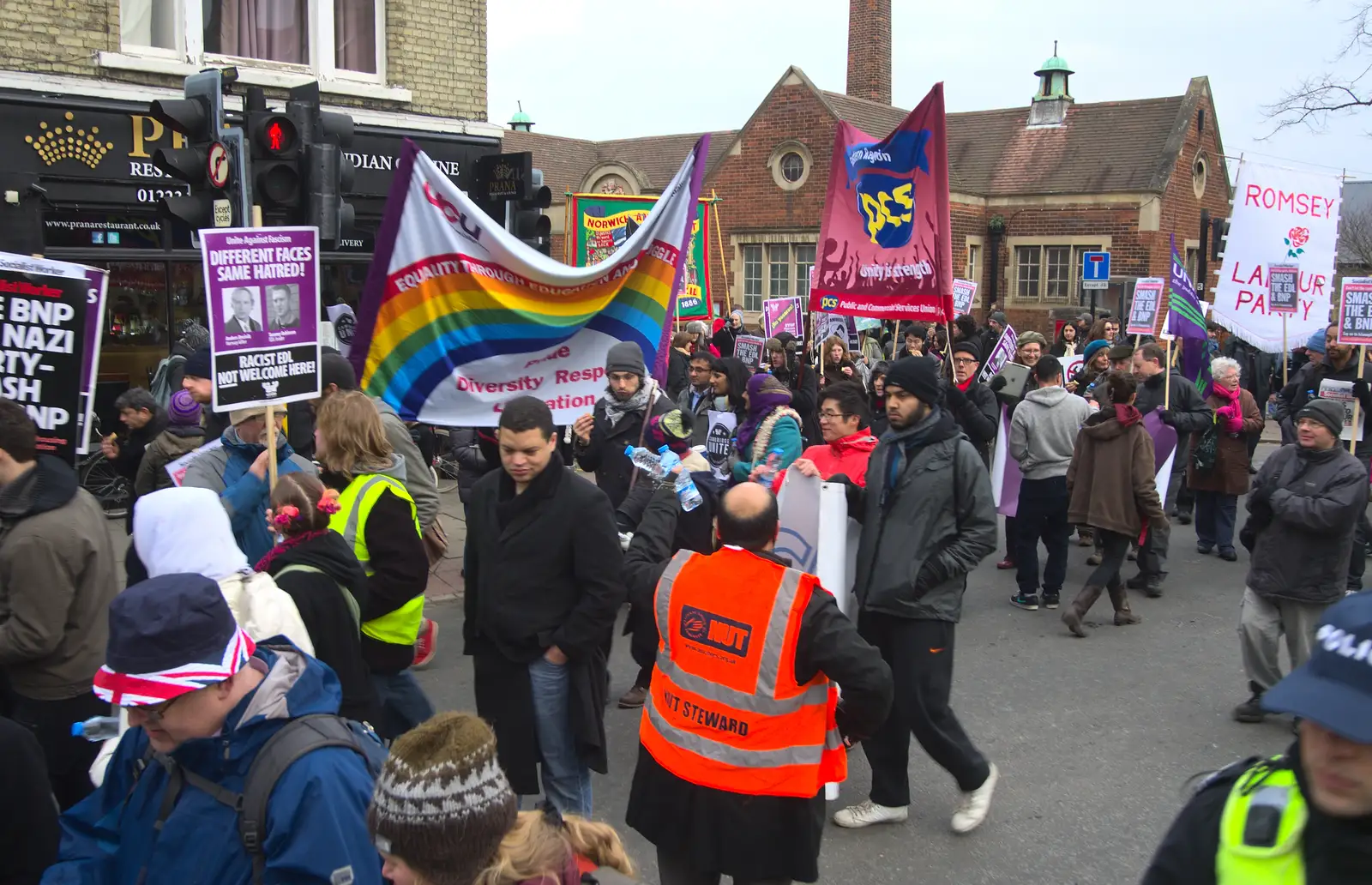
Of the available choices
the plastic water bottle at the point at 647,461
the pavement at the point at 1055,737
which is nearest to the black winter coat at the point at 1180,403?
the pavement at the point at 1055,737

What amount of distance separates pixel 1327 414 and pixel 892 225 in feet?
12.2

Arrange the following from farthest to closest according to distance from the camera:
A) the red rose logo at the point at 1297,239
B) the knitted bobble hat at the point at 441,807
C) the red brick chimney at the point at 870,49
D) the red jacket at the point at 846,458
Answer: the red brick chimney at the point at 870,49
the red rose logo at the point at 1297,239
the red jacket at the point at 846,458
the knitted bobble hat at the point at 441,807

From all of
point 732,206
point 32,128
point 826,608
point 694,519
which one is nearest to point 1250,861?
point 826,608

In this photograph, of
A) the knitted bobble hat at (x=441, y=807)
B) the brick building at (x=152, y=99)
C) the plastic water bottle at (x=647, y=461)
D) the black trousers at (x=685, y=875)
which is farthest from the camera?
the brick building at (x=152, y=99)

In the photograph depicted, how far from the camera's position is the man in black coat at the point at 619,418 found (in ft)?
20.0

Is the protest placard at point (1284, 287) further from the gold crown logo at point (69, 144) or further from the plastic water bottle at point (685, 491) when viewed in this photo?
the gold crown logo at point (69, 144)

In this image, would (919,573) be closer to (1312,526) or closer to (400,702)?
(400,702)

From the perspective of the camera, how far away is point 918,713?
4602 millimetres

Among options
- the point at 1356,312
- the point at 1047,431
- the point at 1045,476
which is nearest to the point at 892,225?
the point at 1047,431

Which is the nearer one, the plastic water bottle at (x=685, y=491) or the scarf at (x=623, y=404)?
the plastic water bottle at (x=685, y=491)

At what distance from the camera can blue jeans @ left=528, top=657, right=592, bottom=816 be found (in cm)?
408

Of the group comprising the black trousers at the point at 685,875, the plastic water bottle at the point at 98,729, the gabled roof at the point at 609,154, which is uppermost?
the gabled roof at the point at 609,154

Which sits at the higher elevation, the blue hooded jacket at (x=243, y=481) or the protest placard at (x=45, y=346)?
the protest placard at (x=45, y=346)

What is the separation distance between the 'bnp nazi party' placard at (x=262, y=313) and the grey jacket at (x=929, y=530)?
8.34ft
